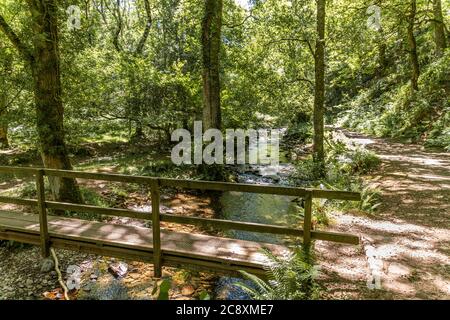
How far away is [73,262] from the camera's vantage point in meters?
7.02

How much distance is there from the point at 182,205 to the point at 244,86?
7617 mm

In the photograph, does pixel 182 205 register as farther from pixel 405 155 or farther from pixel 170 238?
pixel 405 155

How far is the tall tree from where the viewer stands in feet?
25.9

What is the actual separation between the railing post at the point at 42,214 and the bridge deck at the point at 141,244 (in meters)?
0.11

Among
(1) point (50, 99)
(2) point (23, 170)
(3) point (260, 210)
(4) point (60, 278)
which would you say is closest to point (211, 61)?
(3) point (260, 210)

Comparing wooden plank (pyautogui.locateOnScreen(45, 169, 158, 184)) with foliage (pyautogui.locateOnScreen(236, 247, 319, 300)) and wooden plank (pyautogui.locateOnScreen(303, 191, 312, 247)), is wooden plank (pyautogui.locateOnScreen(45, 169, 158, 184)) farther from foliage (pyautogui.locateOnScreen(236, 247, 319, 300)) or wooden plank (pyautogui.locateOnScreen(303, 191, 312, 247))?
wooden plank (pyautogui.locateOnScreen(303, 191, 312, 247))

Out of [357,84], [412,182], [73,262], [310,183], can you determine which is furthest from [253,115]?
[357,84]

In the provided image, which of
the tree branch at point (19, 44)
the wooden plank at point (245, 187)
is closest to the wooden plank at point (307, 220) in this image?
the wooden plank at point (245, 187)

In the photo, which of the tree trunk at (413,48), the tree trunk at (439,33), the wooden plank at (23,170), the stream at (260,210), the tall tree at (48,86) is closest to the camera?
the wooden plank at (23,170)

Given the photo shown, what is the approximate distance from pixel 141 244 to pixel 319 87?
874 cm

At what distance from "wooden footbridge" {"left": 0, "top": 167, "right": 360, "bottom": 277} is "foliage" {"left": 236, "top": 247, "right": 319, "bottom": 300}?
261 millimetres

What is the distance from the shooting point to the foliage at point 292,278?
4.42 meters

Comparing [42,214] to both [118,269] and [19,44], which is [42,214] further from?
[19,44]

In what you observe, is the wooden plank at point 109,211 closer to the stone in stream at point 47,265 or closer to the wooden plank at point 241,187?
the wooden plank at point 241,187
